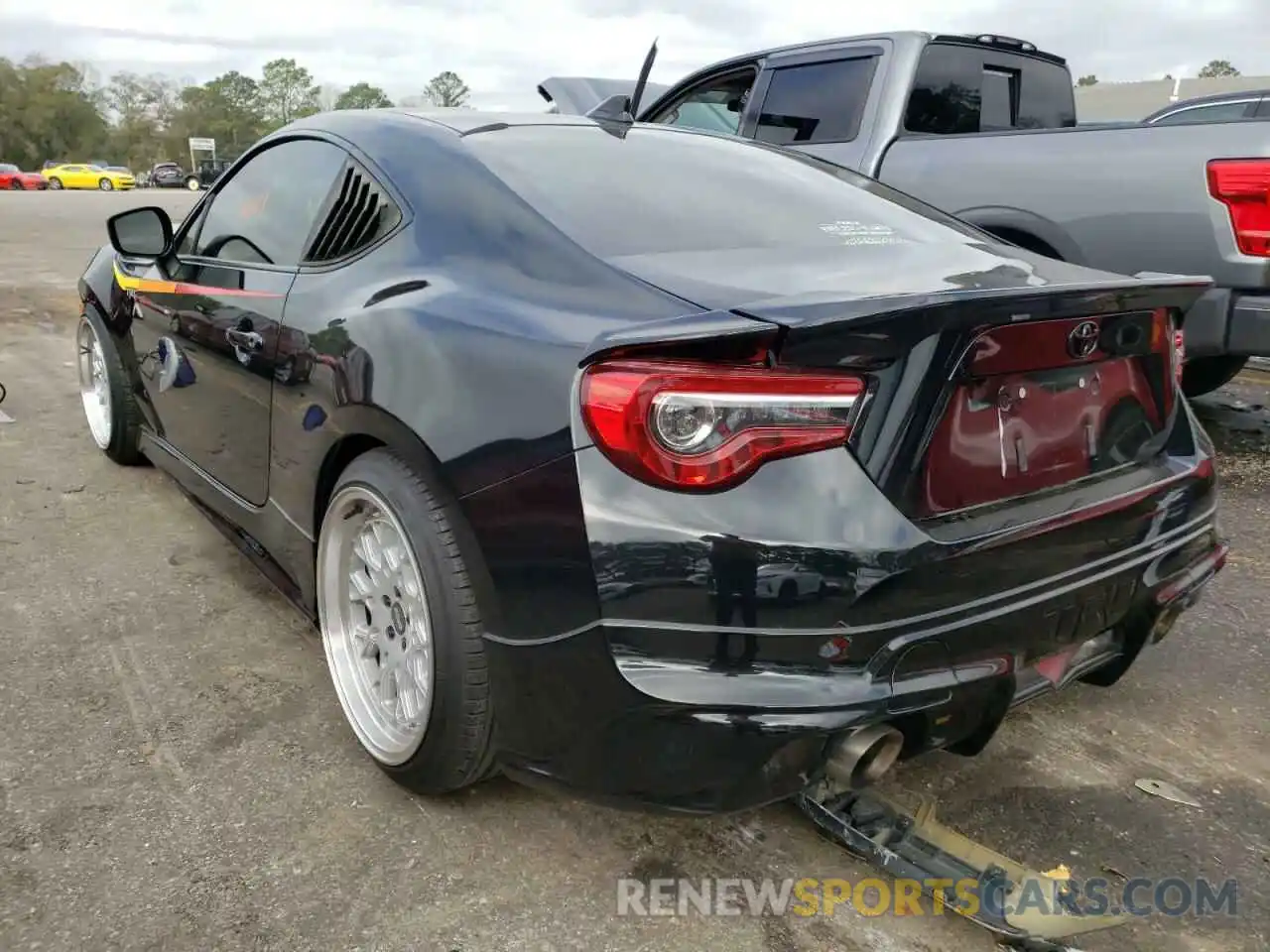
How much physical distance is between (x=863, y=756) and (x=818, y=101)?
4406 millimetres

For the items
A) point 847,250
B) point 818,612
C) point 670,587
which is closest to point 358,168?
point 847,250

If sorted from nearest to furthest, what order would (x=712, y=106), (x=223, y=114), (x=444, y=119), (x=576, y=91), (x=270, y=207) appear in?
(x=444, y=119)
(x=270, y=207)
(x=712, y=106)
(x=576, y=91)
(x=223, y=114)

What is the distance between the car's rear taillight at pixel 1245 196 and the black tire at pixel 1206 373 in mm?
1516

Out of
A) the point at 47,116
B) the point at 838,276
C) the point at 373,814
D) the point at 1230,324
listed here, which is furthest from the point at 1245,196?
the point at 47,116

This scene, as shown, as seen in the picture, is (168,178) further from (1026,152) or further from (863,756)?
(863,756)

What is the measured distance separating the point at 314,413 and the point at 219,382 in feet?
2.45

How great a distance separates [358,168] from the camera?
2.61m

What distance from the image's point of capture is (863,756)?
1729mm

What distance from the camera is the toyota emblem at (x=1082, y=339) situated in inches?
74.5

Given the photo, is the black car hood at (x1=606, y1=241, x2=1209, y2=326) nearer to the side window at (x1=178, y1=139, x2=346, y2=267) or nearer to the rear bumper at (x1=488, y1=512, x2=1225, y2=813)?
the rear bumper at (x1=488, y1=512, x2=1225, y2=813)

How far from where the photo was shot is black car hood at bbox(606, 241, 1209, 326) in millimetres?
1727

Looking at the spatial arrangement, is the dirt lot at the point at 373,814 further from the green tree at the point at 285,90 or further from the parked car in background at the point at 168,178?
the green tree at the point at 285,90

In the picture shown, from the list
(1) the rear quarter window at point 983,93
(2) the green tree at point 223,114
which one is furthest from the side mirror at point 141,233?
(2) the green tree at point 223,114

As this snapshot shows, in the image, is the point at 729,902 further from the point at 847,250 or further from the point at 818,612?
the point at 847,250
